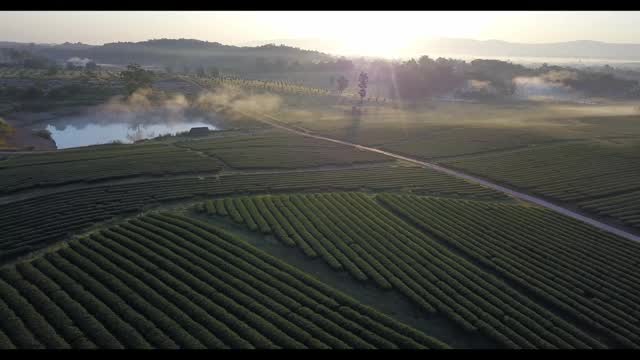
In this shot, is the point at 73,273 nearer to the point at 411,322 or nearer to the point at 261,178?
the point at 411,322

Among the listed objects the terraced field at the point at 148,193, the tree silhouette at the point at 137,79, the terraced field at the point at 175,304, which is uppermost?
the tree silhouette at the point at 137,79

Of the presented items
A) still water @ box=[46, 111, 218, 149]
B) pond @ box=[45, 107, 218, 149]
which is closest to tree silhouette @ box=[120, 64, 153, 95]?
pond @ box=[45, 107, 218, 149]

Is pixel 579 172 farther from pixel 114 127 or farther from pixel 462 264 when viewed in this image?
pixel 114 127

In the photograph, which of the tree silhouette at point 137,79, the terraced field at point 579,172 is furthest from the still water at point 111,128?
the terraced field at point 579,172

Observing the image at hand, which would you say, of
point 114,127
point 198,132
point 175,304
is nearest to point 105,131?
point 114,127

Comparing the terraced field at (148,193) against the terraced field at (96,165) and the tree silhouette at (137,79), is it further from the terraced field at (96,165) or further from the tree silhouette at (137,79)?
the tree silhouette at (137,79)

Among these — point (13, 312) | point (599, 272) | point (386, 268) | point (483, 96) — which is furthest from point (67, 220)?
point (483, 96)
